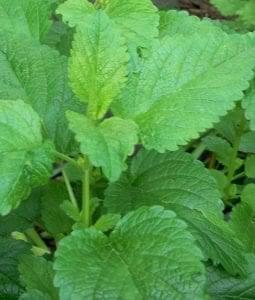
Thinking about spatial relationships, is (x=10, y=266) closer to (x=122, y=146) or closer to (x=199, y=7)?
(x=122, y=146)

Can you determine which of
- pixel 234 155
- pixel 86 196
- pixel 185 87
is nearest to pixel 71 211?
pixel 86 196

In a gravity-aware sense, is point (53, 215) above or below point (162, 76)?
below

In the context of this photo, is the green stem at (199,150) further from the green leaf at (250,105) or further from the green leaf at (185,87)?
the green leaf at (185,87)

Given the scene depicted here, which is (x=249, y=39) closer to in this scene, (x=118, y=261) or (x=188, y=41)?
(x=188, y=41)

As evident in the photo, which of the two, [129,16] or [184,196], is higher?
[129,16]

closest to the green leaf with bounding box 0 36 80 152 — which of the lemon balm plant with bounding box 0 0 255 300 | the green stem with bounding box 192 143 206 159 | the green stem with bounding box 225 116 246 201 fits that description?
the lemon balm plant with bounding box 0 0 255 300

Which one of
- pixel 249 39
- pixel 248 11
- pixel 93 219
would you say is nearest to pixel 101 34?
pixel 249 39

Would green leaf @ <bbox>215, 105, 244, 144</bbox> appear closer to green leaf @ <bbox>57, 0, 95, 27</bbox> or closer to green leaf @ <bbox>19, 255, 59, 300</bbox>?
green leaf @ <bbox>57, 0, 95, 27</bbox>

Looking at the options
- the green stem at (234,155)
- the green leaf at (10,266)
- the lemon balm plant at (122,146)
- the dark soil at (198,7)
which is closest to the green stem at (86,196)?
the lemon balm plant at (122,146)
